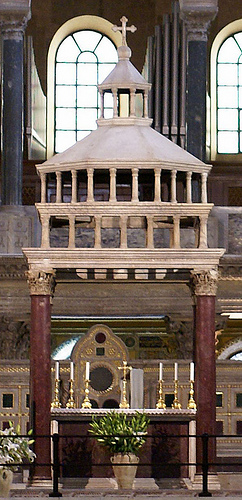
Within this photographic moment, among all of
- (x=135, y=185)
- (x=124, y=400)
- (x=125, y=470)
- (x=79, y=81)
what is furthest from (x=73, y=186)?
(x=79, y=81)

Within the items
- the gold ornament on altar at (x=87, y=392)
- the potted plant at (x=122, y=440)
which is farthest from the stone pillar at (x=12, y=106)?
the potted plant at (x=122, y=440)

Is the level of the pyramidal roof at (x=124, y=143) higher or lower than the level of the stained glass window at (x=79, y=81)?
lower

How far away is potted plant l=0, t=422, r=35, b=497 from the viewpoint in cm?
1541

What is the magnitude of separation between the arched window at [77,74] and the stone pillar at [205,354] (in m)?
8.99

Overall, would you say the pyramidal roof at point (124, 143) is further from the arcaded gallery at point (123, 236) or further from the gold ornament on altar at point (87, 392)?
the gold ornament on altar at point (87, 392)

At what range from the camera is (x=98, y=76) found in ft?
85.6

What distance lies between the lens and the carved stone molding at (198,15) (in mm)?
23031

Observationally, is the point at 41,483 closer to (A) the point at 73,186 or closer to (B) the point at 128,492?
(B) the point at 128,492

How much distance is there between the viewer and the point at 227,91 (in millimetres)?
25875

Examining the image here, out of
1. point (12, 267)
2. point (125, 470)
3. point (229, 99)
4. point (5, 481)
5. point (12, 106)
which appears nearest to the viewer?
point (5, 481)

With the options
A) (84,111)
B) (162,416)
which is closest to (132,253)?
(162,416)

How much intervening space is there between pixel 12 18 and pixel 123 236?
280 inches

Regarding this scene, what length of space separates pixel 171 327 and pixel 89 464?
649 centimetres

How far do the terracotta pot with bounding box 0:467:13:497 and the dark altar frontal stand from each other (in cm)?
167
